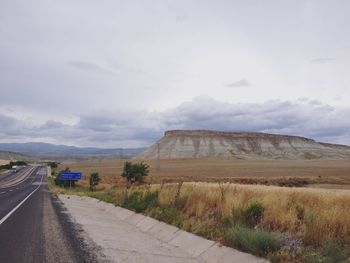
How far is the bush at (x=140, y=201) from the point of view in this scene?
19.9 m

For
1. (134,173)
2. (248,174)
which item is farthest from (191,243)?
(248,174)

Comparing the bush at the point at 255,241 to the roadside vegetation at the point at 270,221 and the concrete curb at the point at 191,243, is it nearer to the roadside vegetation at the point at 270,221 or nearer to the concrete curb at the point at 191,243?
the roadside vegetation at the point at 270,221

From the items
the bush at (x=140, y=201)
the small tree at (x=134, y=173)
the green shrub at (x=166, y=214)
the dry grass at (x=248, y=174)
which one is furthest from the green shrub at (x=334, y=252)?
the small tree at (x=134, y=173)

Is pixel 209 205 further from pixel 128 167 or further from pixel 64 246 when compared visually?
pixel 128 167

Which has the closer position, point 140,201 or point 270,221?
point 270,221

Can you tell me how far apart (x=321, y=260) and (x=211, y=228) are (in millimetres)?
4736

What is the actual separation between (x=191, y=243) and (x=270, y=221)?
2.11 metres

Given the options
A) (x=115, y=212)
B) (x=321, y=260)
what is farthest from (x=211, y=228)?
(x=115, y=212)

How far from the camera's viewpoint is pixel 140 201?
69.5ft

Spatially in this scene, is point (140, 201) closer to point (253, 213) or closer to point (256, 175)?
point (253, 213)

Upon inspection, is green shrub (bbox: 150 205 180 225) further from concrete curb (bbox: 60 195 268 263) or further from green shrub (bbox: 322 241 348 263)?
green shrub (bbox: 322 241 348 263)

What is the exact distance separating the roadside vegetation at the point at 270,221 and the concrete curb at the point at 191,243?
0.67 feet

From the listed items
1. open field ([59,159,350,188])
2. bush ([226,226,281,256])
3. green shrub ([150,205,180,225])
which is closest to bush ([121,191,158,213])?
green shrub ([150,205,180,225])

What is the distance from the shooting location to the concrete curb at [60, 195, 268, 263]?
33.3 feet
